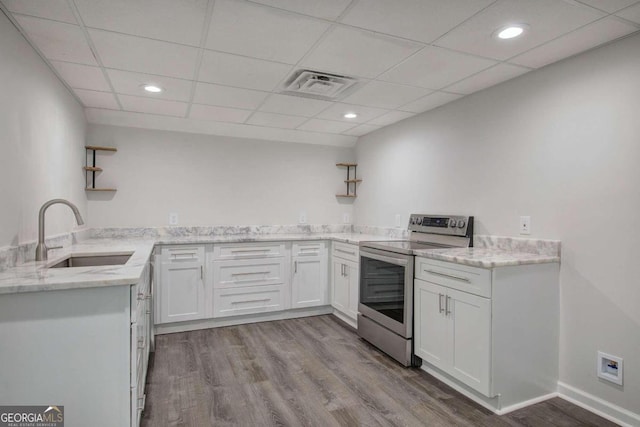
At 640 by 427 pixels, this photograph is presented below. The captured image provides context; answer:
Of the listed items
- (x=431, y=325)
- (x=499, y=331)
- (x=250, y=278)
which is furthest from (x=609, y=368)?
(x=250, y=278)

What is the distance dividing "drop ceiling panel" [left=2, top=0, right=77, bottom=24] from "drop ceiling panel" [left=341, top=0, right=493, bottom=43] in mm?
1331

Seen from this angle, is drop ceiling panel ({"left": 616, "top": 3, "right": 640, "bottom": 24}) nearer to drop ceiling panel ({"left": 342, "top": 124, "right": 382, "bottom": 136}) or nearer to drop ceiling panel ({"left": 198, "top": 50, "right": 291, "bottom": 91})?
drop ceiling panel ({"left": 198, "top": 50, "right": 291, "bottom": 91})

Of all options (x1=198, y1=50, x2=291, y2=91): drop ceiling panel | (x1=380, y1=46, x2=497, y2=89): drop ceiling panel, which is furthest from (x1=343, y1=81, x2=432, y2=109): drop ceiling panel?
(x1=198, y1=50, x2=291, y2=91): drop ceiling panel

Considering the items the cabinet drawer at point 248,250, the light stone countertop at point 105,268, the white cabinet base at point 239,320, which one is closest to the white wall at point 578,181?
the light stone countertop at point 105,268

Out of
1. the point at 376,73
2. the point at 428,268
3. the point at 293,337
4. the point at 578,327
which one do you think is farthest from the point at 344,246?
the point at 578,327

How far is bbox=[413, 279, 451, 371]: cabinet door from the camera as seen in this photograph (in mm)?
2354

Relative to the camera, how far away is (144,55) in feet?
7.09

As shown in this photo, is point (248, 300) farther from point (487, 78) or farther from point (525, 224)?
point (487, 78)

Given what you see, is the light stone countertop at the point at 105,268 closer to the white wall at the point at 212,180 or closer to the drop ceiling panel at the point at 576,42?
the white wall at the point at 212,180

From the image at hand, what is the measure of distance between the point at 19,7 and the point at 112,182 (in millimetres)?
2170

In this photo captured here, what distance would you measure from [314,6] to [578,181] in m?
1.84

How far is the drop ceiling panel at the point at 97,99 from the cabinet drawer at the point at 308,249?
214 centimetres

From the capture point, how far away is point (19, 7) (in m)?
1.66

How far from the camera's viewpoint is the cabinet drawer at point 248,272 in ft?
11.5
